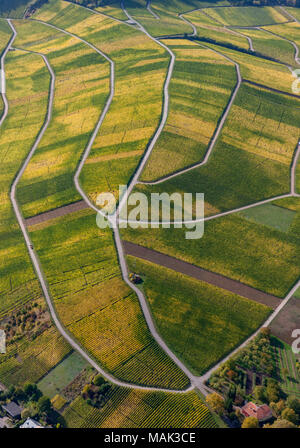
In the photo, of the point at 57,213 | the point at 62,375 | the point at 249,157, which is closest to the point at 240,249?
the point at 249,157

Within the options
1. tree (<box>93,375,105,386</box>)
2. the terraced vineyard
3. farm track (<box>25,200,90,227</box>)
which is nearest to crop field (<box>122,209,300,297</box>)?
the terraced vineyard

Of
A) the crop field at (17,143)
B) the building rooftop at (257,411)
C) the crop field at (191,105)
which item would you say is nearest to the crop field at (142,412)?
the building rooftop at (257,411)

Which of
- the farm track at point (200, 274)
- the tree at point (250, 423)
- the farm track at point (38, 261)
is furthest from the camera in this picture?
the farm track at point (200, 274)

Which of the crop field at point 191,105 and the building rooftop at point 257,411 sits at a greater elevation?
the crop field at point 191,105

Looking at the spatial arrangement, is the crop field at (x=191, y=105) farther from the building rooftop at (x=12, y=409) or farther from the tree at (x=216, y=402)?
the building rooftop at (x=12, y=409)

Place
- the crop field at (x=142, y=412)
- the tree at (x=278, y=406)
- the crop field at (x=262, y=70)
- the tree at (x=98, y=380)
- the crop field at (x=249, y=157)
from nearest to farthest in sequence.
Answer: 1. the tree at (x=278, y=406)
2. the crop field at (x=142, y=412)
3. the tree at (x=98, y=380)
4. the crop field at (x=249, y=157)
5. the crop field at (x=262, y=70)
